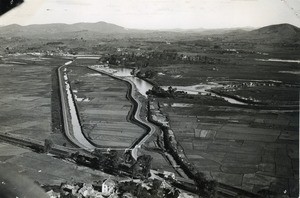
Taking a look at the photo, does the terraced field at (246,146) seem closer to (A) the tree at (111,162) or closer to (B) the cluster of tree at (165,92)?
(A) the tree at (111,162)

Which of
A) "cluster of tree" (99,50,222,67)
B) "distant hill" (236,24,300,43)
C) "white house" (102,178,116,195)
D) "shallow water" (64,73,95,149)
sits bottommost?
"white house" (102,178,116,195)

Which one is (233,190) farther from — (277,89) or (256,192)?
(277,89)

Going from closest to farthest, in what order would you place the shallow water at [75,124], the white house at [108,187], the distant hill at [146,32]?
the white house at [108,187] → the distant hill at [146,32] → the shallow water at [75,124]

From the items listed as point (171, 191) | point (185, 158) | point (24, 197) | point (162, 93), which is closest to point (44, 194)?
point (24, 197)

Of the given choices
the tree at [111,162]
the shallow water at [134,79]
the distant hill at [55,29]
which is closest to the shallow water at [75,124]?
the tree at [111,162]

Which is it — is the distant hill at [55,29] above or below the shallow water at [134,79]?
above

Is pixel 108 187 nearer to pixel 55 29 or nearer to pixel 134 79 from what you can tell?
pixel 55 29

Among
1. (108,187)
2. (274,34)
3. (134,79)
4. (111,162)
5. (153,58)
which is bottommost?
(108,187)

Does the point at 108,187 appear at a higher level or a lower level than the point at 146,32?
lower

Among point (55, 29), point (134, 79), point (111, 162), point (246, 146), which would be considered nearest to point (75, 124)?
point (55, 29)

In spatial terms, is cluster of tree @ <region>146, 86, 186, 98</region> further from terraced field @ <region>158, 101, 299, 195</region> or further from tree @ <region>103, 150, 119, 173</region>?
tree @ <region>103, 150, 119, 173</region>

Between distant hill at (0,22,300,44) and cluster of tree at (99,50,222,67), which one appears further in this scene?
cluster of tree at (99,50,222,67)

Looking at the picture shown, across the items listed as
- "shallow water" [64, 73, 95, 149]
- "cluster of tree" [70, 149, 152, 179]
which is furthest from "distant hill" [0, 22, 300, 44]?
"cluster of tree" [70, 149, 152, 179]
